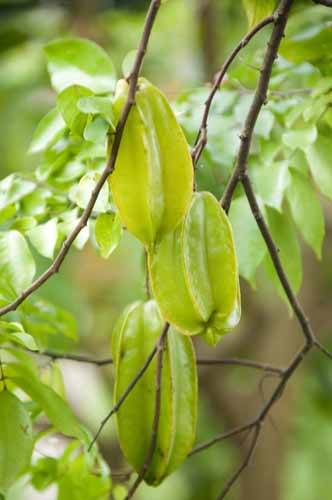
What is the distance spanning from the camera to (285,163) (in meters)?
1.19

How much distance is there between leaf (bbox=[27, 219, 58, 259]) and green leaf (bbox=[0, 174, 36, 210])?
0.11 meters

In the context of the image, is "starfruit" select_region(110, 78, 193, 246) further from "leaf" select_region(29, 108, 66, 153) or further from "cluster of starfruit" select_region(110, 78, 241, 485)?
"leaf" select_region(29, 108, 66, 153)

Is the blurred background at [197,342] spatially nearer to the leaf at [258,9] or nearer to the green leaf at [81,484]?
the green leaf at [81,484]

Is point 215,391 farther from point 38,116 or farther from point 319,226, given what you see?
point 319,226

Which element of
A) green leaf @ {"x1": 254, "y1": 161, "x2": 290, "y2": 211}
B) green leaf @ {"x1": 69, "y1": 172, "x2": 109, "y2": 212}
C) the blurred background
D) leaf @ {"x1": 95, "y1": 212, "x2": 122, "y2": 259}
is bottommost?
the blurred background

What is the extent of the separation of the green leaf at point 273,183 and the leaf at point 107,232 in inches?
12.3

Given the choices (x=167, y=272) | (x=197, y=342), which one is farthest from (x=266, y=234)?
(x=197, y=342)

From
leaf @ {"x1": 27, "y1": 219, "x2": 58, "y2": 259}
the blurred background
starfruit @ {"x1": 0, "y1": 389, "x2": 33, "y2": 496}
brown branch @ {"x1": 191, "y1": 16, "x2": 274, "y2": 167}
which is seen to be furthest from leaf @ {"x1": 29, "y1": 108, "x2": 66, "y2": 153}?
the blurred background

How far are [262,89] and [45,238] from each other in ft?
1.11

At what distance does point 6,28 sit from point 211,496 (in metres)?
2.33

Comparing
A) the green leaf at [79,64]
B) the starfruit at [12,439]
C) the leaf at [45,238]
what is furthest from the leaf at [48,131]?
the starfruit at [12,439]

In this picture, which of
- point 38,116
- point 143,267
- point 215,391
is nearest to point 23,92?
point 38,116

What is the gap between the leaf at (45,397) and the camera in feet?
3.27

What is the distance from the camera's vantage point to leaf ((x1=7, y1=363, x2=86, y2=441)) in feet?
3.27
